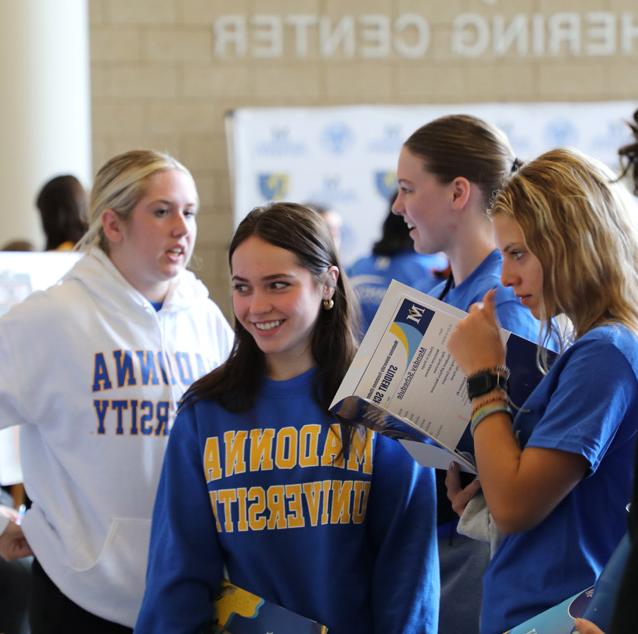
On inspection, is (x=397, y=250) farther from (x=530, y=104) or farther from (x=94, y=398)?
(x=530, y=104)

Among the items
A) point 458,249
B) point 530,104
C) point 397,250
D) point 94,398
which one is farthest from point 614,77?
point 94,398

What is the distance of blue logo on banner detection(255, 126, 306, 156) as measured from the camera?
585 centimetres

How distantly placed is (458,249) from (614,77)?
14.3 feet

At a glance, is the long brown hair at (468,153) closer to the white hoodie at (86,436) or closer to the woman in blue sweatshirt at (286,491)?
the woman in blue sweatshirt at (286,491)

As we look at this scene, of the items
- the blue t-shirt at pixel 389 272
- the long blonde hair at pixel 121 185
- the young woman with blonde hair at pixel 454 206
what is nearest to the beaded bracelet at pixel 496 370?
the young woman with blonde hair at pixel 454 206

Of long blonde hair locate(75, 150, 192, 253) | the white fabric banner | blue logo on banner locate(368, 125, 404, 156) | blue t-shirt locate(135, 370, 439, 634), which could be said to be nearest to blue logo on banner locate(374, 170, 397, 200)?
the white fabric banner

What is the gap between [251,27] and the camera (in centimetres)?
610

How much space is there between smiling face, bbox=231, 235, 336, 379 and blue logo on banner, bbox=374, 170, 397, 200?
4.03 m

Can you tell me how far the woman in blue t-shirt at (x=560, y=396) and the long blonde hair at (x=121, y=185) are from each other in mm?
920

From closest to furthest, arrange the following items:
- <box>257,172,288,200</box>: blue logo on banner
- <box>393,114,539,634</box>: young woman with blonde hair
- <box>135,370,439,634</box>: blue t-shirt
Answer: <box>135,370,439,634</box>: blue t-shirt < <box>393,114,539,634</box>: young woman with blonde hair < <box>257,172,288,200</box>: blue logo on banner

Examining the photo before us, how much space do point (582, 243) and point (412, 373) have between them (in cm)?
33

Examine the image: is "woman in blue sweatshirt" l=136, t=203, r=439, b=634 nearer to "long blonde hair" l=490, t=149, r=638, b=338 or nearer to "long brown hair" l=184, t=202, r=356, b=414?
"long brown hair" l=184, t=202, r=356, b=414

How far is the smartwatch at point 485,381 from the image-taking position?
60.7 inches

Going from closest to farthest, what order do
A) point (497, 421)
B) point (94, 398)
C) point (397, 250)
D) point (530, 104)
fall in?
1. point (497, 421)
2. point (94, 398)
3. point (397, 250)
4. point (530, 104)
